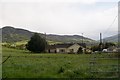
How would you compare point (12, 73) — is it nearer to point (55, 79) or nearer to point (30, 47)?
point (55, 79)

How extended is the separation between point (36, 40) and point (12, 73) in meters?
42.3

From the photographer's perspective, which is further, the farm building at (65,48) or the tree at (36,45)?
the farm building at (65,48)

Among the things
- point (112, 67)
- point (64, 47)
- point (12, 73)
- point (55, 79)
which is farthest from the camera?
point (64, 47)

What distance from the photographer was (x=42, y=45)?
5291 cm

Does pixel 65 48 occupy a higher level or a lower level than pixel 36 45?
lower

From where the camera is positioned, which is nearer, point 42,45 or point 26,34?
point 42,45

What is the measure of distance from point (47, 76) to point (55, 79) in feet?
1.64

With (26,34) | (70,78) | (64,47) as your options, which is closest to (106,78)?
(70,78)

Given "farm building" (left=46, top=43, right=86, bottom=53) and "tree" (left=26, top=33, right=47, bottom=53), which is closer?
"tree" (left=26, top=33, right=47, bottom=53)

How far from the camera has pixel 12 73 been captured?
1083 centimetres

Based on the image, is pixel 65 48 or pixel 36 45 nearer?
pixel 36 45

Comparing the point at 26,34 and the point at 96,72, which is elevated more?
the point at 26,34

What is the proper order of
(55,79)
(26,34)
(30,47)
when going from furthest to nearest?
(26,34) < (30,47) < (55,79)

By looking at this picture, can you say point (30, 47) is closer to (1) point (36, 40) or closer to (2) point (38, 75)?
(1) point (36, 40)
